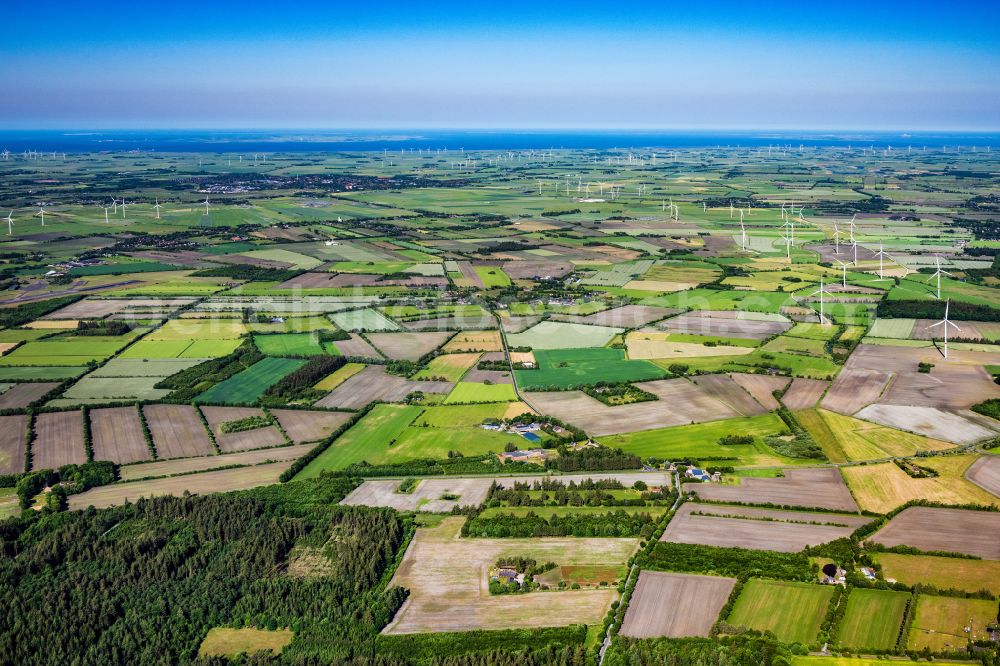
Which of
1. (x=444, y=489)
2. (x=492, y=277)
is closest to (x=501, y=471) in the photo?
(x=444, y=489)

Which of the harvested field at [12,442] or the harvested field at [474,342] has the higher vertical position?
the harvested field at [474,342]

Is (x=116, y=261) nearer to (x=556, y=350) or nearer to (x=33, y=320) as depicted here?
(x=33, y=320)

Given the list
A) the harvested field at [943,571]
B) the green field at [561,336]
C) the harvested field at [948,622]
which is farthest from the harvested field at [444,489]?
the green field at [561,336]

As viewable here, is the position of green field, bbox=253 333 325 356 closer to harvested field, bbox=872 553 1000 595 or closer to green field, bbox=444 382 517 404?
green field, bbox=444 382 517 404

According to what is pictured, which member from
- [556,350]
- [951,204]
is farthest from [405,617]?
[951,204]

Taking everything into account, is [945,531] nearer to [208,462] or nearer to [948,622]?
[948,622]

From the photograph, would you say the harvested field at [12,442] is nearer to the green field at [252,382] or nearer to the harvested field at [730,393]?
the green field at [252,382]

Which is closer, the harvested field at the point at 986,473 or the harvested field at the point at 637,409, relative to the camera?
the harvested field at the point at 986,473
